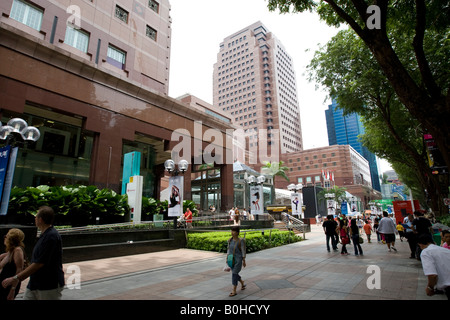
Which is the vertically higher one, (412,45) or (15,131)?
(412,45)

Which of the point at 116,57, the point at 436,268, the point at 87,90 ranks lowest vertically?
the point at 436,268

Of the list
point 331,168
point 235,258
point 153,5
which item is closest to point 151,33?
point 153,5

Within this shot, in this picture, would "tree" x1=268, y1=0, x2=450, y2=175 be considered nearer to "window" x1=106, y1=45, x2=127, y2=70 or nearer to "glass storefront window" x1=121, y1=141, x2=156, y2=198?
"window" x1=106, y1=45, x2=127, y2=70

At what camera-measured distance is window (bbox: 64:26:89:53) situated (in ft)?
63.6

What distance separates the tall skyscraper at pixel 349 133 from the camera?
176m

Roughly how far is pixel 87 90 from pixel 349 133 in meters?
190

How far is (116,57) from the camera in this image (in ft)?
74.0

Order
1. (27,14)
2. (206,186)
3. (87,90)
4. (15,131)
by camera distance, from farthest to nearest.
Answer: (206,186) → (87,90) → (27,14) → (15,131)

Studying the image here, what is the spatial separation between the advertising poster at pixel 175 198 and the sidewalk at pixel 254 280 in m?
3.67

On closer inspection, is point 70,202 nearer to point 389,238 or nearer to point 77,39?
point 77,39

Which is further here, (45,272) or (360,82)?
(360,82)

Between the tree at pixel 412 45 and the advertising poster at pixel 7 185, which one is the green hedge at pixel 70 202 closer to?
the advertising poster at pixel 7 185
